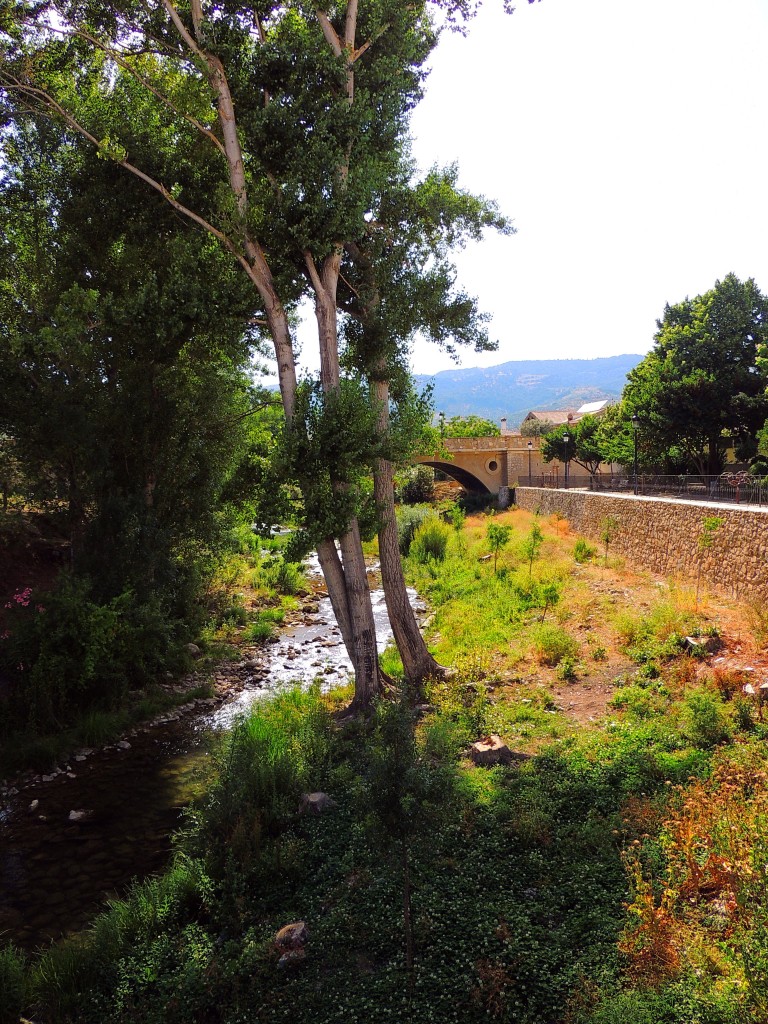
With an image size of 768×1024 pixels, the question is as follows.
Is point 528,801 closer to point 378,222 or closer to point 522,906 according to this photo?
point 522,906

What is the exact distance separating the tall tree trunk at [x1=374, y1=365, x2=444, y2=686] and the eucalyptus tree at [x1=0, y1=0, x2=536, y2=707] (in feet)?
2.83

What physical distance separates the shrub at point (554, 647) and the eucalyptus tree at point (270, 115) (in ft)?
11.5

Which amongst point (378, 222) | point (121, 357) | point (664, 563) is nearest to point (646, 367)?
point (664, 563)

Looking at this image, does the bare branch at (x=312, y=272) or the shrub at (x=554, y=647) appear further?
the shrub at (x=554, y=647)

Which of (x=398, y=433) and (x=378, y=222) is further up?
(x=378, y=222)

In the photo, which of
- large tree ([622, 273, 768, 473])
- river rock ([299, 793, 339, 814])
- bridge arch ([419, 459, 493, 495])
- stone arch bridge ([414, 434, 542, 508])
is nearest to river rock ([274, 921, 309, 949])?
river rock ([299, 793, 339, 814])

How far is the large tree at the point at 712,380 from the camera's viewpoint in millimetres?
30406

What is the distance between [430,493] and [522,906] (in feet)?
148

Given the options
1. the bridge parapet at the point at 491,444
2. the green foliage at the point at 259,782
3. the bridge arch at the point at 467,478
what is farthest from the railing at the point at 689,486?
the green foliage at the point at 259,782

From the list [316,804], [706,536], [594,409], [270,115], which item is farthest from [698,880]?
[594,409]

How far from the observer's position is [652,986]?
4402 mm

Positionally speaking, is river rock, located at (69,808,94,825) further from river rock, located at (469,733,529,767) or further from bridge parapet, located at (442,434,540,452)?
bridge parapet, located at (442,434,540,452)

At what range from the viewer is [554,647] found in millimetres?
12594

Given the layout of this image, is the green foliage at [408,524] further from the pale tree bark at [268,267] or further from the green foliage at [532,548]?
the pale tree bark at [268,267]
